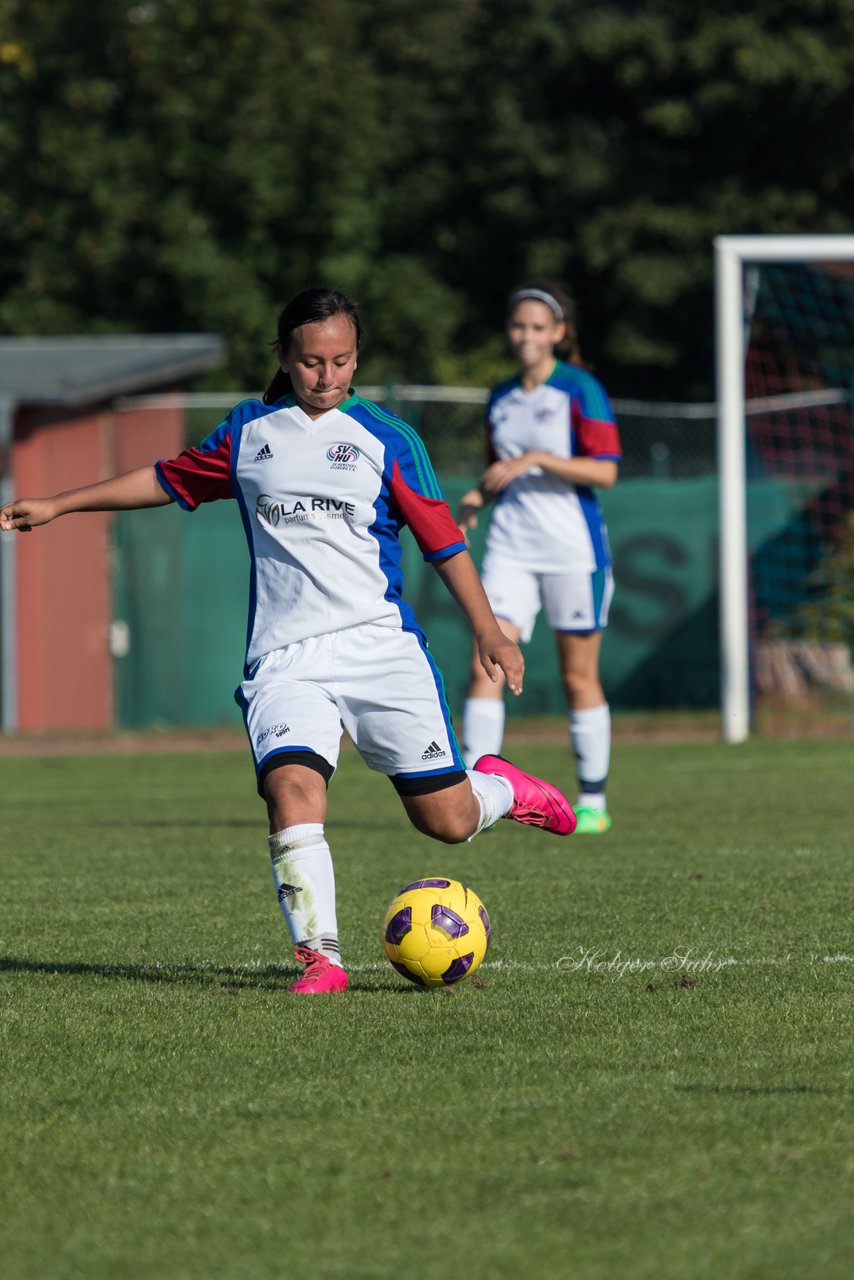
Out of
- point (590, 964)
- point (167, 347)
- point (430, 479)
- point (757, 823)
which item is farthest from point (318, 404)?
point (167, 347)

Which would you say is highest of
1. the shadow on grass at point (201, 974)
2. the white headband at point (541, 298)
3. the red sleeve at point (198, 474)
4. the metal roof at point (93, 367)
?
the metal roof at point (93, 367)

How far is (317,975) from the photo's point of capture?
5.21 meters

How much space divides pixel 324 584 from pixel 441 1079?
1.56 m

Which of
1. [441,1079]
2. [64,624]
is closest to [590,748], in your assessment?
[441,1079]

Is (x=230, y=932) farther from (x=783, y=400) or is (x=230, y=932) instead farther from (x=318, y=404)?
(x=783, y=400)

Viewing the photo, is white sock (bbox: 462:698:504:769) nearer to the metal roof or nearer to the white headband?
the white headband

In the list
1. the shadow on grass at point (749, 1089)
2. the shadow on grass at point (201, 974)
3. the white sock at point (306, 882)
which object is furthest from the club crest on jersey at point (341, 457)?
the shadow on grass at point (749, 1089)

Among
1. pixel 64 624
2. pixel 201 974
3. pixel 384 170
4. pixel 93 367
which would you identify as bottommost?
pixel 201 974

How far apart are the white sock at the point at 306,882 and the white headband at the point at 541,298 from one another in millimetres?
4205

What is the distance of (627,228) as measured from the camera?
31.1 m

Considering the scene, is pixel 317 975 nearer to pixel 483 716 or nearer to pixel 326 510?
pixel 326 510

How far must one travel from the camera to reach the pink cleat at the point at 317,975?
520 centimetres

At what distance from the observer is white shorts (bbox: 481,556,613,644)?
363 inches

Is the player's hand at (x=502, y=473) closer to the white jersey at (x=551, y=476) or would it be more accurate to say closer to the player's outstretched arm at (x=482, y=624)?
the white jersey at (x=551, y=476)
